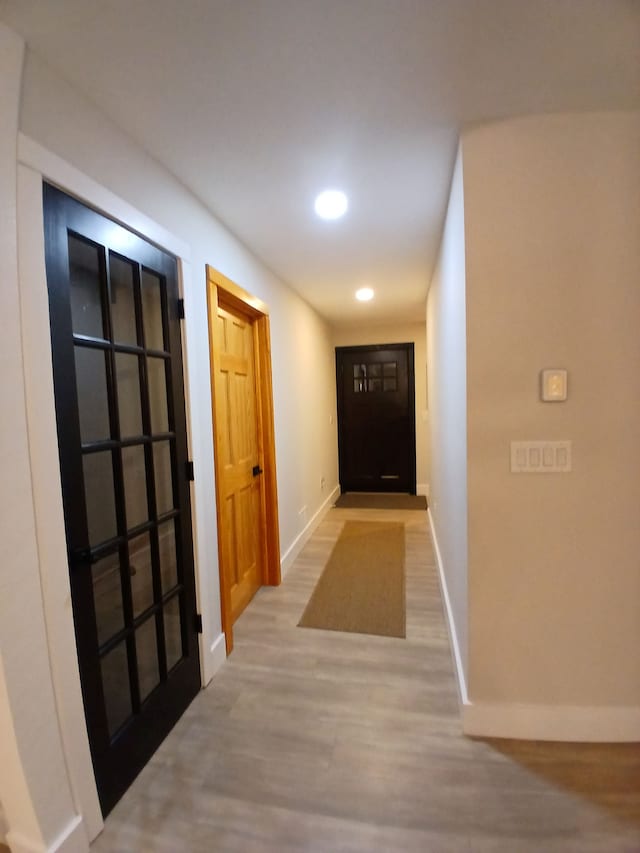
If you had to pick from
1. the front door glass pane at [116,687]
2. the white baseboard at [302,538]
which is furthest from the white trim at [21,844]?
the white baseboard at [302,538]

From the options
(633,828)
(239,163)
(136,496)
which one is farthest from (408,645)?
(239,163)

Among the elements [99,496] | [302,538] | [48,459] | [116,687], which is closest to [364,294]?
[302,538]

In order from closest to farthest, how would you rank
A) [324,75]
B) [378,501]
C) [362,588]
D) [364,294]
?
[324,75] < [362,588] < [364,294] < [378,501]

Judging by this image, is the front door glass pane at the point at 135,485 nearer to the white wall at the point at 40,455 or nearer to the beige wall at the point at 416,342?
the white wall at the point at 40,455

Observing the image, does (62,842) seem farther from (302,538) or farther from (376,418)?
(376,418)

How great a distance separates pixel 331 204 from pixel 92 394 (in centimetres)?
151

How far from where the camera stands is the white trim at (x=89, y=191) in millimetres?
1086

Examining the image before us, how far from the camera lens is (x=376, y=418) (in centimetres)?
555

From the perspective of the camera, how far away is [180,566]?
1.78 meters

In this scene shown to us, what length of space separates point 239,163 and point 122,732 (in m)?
2.27

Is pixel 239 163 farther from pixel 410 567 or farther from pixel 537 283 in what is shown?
pixel 410 567

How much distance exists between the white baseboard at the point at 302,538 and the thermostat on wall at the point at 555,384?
91.2 inches

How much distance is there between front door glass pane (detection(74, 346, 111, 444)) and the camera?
4.25 feet

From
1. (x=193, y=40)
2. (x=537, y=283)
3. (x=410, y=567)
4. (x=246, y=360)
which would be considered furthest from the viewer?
(x=410, y=567)
